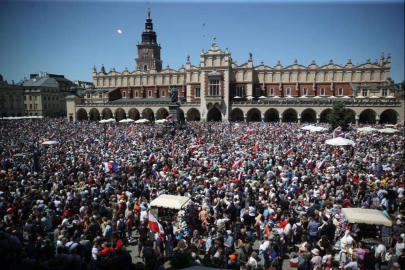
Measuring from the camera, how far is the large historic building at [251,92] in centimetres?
A: 4684

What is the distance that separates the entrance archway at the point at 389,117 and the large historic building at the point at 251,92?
140 millimetres

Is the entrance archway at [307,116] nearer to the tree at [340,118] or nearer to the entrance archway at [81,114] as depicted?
the tree at [340,118]

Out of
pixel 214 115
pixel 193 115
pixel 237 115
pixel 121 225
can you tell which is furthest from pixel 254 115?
pixel 121 225

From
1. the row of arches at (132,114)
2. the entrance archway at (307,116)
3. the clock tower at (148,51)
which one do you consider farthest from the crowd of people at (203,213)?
the clock tower at (148,51)

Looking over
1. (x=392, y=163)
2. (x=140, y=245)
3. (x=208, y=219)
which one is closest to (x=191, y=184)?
(x=208, y=219)

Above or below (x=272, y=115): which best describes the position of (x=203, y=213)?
below

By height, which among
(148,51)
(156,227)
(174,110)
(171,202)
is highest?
(148,51)

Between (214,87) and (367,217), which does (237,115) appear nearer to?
(214,87)

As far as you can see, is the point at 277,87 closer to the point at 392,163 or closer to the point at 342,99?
the point at 342,99

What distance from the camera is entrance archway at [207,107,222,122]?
176ft

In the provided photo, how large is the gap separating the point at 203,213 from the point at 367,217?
17.0 feet

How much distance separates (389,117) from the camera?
148ft

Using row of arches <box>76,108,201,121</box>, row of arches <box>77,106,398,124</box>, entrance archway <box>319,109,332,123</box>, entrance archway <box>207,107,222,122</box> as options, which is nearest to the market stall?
row of arches <box>77,106,398,124</box>

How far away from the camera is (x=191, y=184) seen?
13320mm
